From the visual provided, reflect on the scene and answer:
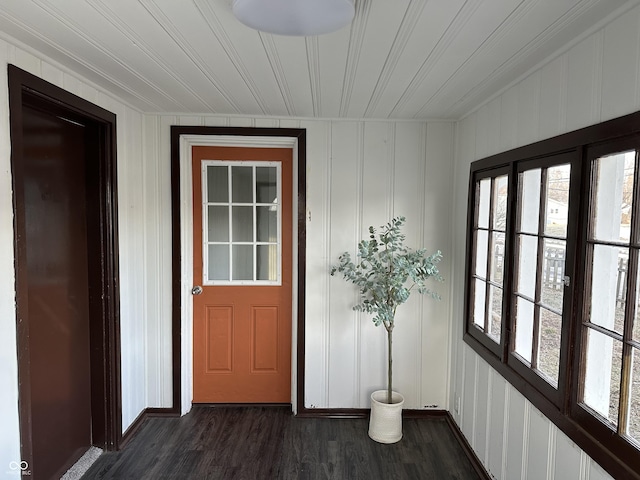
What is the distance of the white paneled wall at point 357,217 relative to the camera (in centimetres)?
286

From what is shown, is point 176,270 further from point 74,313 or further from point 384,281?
point 384,281

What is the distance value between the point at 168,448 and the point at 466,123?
2.96 meters

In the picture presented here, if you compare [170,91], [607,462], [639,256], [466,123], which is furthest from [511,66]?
[170,91]

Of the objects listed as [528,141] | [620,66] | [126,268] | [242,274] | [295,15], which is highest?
[295,15]

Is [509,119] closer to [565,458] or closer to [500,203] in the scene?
[500,203]

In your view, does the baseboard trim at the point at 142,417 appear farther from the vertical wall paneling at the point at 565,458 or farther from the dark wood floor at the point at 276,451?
the vertical wall paneling at the point at 565,458

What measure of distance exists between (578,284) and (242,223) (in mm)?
2231

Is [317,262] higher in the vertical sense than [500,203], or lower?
lower

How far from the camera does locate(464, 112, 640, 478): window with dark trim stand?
1300 mm

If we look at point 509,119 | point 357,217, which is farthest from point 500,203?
point 357,217

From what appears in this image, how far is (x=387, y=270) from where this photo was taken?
2.69 m

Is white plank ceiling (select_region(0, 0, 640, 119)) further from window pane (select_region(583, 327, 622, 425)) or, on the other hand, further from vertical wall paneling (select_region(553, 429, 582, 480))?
vertical wall paneling (select_region(553, 429, 582, 480))

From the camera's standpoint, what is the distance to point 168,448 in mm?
2547

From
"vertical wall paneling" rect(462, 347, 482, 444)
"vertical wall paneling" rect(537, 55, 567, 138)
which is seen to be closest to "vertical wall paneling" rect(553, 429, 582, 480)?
"vertical wall paneling" rect(462, 347, 482, 444)
